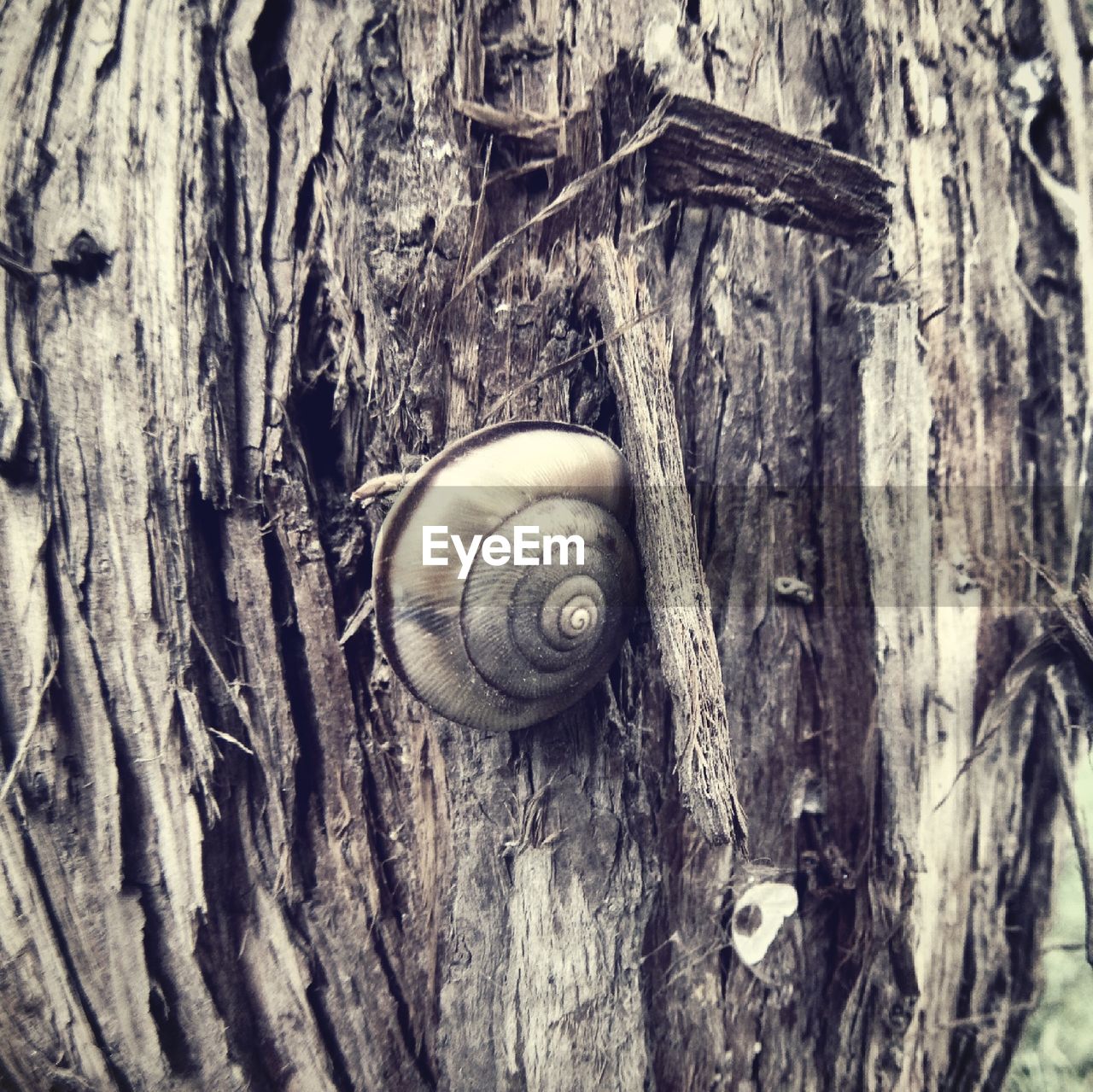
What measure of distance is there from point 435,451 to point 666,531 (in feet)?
1.09

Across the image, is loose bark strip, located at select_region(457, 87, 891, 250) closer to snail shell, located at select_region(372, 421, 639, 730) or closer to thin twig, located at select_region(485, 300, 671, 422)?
thin twig, located at select_region(485, 300, 671, 422)

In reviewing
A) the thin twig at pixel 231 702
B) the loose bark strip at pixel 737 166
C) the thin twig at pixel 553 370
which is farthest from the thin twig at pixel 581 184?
the thin twig at pixel 231 702

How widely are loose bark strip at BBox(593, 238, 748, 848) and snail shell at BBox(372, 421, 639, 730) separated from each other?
66 millimetres

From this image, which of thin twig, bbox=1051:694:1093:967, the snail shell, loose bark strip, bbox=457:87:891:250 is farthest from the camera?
thin twig, bbox=1051:694:1093:967

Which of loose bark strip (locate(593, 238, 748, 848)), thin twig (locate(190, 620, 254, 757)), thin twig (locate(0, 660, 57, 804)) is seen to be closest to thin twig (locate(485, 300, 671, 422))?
loose bark strip (locate(593, 238, 748, 848))

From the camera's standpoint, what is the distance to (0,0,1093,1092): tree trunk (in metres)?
0.91

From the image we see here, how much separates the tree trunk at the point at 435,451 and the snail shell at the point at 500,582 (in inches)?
4.1

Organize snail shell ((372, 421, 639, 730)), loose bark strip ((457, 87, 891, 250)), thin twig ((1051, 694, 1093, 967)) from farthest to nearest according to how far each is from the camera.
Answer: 1. thin twig ((1051, 694, 1093, 967))
2. loose bark strip ((457, 87, 891, 250))
3. snail shell ((372, 421, 639, 730))

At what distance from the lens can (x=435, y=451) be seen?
0.97 m

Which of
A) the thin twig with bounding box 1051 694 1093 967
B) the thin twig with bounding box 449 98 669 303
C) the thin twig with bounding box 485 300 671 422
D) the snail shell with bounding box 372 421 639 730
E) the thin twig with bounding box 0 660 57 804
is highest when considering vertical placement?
the thin twig with bounding box 449 98 669 303

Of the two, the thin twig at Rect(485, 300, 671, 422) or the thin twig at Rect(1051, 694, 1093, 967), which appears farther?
the thin twig at Rect(1051, 694, 1093, 967)

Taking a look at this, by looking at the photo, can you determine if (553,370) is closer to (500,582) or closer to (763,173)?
(500,582)

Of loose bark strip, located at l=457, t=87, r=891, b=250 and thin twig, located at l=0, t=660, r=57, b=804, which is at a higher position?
loose bark strip, located at l=457, t=87, r=891, b=250

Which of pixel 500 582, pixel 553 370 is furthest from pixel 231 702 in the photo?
pixel 553 370
